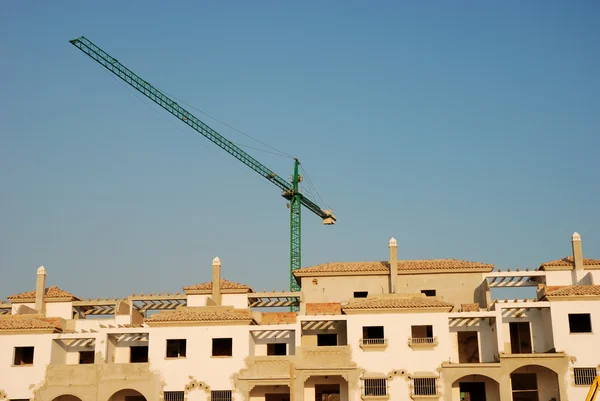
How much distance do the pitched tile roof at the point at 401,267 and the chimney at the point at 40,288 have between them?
19372 mm

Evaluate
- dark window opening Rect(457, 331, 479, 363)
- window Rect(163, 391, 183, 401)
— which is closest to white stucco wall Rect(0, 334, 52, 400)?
window Rect(163, 391, 183, 401)

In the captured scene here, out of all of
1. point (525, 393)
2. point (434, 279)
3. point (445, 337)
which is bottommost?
point (525, 393)

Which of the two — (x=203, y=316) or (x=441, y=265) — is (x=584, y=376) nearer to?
(x=441, y=265)

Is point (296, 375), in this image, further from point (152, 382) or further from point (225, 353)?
point (152, 382)

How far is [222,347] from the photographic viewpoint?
53.3 metres

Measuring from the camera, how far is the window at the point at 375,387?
163ft

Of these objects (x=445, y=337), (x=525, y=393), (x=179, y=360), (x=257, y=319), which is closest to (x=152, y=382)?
(x=179, y=360)

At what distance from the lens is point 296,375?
50.9m

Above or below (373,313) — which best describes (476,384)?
below

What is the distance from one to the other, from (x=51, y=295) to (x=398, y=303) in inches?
1115

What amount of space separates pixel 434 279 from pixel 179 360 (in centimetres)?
1897

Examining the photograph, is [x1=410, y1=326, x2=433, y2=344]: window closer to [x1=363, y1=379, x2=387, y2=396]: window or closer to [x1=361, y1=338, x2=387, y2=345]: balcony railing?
[x1=361, y1=338, x2=387, y2=345]: balcony railing

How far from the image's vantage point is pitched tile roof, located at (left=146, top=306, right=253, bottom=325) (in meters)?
52.6

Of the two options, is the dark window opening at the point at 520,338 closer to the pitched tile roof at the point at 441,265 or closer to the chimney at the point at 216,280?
the pitched tile roof at the point at 441,265
